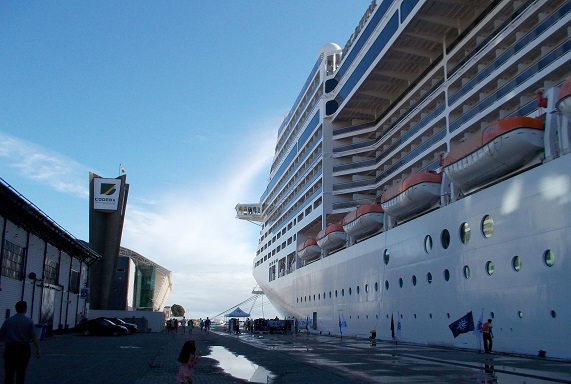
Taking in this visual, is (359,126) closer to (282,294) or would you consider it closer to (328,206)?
(328,206)

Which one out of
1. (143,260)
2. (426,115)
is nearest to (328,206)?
(426,115)

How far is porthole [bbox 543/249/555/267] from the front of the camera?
662 inches

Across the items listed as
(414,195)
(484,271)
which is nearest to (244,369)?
(484,271)

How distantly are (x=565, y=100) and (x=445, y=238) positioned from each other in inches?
329

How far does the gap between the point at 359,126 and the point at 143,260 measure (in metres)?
55.9

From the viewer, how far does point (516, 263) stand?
18.6m

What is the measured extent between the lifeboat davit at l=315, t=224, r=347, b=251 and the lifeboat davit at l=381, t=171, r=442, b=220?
8.38 m

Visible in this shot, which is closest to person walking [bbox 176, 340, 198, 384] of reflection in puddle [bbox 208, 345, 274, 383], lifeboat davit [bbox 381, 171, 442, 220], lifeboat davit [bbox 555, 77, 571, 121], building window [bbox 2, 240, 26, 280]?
reflection in puddle [bbox 208, 345, 274, 383]

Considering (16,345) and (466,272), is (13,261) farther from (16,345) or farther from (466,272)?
(466,272)

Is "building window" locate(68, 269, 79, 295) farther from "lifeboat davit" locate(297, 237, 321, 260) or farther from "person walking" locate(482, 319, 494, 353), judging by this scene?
"person walking" locate(482, 319, 494, 353)

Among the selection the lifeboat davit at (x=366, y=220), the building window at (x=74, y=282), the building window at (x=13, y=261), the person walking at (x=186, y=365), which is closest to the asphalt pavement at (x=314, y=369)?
the person walking at (x=186, y=365)

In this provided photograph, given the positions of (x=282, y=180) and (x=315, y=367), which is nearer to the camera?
(x=315, y=367)

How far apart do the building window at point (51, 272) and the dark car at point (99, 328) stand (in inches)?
143

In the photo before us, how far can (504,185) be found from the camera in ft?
63.5
